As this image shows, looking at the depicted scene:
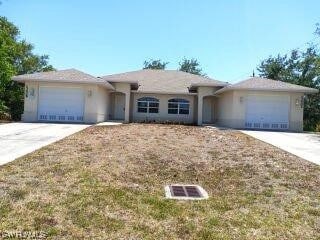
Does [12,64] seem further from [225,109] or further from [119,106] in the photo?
[225,109]

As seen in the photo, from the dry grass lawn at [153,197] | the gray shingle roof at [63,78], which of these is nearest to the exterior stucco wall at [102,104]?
the gray shingle roof at [63,78]

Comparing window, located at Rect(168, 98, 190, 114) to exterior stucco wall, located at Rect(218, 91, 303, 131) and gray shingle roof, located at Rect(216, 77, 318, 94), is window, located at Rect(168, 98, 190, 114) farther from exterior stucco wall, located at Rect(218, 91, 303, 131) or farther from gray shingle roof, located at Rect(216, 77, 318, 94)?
gray shingle roof, located at Rect(216, 77, 318, 94)

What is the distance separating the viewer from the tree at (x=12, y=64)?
3117 centimetres

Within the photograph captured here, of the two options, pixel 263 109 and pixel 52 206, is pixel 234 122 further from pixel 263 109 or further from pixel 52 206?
pixel 52 206

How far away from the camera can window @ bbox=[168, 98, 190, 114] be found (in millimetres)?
33000

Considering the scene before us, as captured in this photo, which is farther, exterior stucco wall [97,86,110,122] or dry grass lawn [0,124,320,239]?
exterior stucco wall [97,86,110,122]

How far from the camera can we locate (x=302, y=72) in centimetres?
4725

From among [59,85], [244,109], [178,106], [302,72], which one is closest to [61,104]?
[59,85]

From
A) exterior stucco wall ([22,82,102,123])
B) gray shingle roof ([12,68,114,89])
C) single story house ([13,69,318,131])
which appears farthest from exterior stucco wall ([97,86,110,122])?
gray shingle roof ([12,68,114,89])

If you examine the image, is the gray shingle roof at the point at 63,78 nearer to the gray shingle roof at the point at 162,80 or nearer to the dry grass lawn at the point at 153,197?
the gray shingle roof at the point at 162,80

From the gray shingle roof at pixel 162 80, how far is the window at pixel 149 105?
3.87 ft

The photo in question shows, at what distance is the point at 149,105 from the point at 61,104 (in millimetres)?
9210

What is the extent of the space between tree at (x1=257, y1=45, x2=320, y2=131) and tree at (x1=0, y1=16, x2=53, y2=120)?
91.0ft

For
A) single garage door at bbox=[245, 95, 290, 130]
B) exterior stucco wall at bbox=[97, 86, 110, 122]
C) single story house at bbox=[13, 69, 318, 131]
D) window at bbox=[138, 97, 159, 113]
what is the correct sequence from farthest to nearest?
window at bbox=[138, 97, 159, 113]
exterior stucco wall at bbox=[97, 86, 110, 122]
single garage door at bbox=[245, 95, 290, 130]
single story house at bbox=[13, 69, 318, 131]
